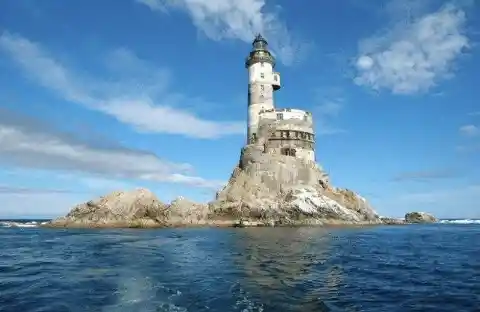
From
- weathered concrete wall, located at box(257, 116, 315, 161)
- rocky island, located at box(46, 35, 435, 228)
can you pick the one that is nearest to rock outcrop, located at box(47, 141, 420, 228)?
rocky island, located at box(46, 35, 435, 228)

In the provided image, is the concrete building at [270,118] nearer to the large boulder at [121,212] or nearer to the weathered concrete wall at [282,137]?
the weathered concrete wall at [282,137]

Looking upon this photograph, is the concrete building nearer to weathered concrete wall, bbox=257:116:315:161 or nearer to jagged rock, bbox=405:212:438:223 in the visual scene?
weathered concrete wall, bbox=257:116:315:161

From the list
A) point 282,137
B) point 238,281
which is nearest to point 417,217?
point 282,137

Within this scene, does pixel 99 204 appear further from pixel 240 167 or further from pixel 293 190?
pixel 293 190

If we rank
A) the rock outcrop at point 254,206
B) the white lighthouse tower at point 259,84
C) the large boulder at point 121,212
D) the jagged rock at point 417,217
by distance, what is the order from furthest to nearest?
the jagged rock at point 417,217 < the white lighthouse tower at point 259,84 < the rock outcrop at point 254,206 < the large boulder at point 121,212

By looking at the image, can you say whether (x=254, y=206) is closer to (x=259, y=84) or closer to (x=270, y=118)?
(x=270, y=118)

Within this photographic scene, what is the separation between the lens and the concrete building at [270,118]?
7481 cm

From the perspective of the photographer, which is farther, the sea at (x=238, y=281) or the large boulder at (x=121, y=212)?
the large boulder at (x=121, y=212)

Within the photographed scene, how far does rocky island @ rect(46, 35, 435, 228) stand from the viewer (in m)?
65.6

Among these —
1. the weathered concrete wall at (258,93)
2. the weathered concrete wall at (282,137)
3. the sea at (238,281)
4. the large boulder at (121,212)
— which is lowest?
the sea at (238,281)

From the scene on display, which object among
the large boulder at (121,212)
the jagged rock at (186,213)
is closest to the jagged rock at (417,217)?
the jagged rock at (186,213)

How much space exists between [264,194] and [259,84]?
68.7 ft

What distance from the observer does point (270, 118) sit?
7512 cm

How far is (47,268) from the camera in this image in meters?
20.5
